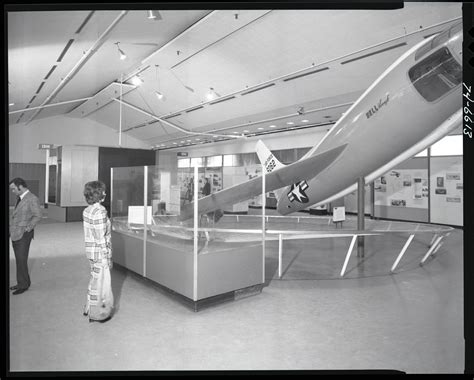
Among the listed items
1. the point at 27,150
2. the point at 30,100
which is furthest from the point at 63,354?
the point at 27,150

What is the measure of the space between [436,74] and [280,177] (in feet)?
9.72

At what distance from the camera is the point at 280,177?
21.4ft

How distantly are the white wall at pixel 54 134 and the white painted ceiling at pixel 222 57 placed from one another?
5126mm

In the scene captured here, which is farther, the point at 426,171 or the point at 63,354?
the point at 426,171

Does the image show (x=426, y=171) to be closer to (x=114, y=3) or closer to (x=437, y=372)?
(x=437, y=372)

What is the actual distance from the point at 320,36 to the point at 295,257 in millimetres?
4778

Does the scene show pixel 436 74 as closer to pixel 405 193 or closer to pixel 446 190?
pixel 446 190

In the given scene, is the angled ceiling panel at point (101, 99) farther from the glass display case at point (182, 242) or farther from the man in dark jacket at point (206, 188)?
the man in dark jacket at point (206, 188)

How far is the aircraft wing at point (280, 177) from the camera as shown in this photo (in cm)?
563

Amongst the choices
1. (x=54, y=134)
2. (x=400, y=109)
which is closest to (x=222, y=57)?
(x=400, y=109)

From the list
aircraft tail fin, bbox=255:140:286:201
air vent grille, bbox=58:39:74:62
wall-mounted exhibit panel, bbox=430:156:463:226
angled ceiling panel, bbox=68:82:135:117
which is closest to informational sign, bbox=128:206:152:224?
aircraft tail fin, bbox=255:140:286:201

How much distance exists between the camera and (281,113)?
42.1 feet

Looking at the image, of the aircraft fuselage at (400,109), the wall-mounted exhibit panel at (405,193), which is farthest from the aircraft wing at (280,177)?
the wall-mounted exhibit panel at (405,193)

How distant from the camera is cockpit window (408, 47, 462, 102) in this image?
4.75m
